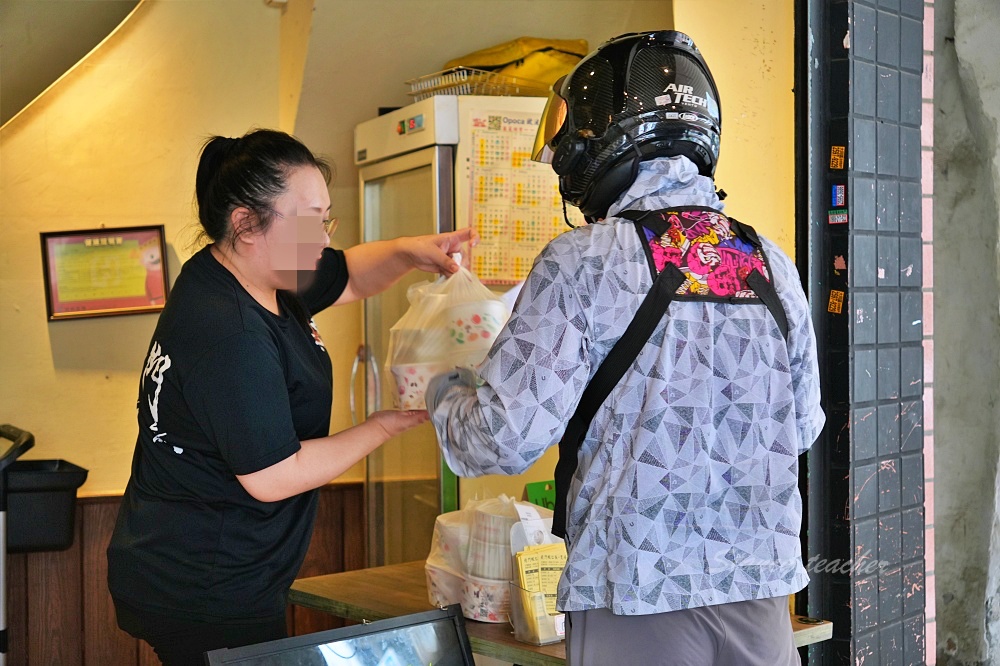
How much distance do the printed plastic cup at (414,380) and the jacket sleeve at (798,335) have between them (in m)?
0.62

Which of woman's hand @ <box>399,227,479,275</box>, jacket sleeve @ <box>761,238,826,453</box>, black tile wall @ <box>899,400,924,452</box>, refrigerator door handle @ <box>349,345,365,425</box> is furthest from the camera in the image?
refrigerator door handle @ <box>349,345,365,425</box>

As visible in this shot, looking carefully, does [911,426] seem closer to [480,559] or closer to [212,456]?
[480,559]

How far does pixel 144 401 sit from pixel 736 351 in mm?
1031

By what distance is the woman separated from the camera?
1647 millimetres

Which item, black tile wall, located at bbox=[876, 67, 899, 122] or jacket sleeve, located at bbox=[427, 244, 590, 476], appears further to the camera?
black tile wall, located at bbox=[876, 67, 899, 122]

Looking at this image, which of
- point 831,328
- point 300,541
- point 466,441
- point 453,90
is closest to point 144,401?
point 300,541

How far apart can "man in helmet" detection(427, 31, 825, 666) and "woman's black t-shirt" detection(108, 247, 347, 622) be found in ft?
1.19

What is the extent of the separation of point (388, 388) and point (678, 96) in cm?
186

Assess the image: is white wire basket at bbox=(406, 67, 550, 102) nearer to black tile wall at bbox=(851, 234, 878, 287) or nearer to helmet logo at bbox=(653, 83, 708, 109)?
black tile wall at bbox=(851, 234, 878, 287)

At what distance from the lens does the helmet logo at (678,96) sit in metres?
1.56

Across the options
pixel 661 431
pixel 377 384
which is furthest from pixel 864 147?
pixel 377 384

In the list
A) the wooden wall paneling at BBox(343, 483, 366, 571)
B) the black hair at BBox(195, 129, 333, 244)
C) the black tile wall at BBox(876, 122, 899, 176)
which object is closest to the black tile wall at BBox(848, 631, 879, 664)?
the black tile wall at BBox(876, 122, 899, 176)

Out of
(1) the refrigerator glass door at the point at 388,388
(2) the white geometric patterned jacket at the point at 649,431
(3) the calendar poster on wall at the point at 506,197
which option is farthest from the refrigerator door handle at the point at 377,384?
(2) the white geometric patterned jacket at the point at 649,431

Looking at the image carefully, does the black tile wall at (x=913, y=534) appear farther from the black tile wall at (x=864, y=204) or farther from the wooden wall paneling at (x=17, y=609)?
the wooden wall paneling at (x=17, y=609)
